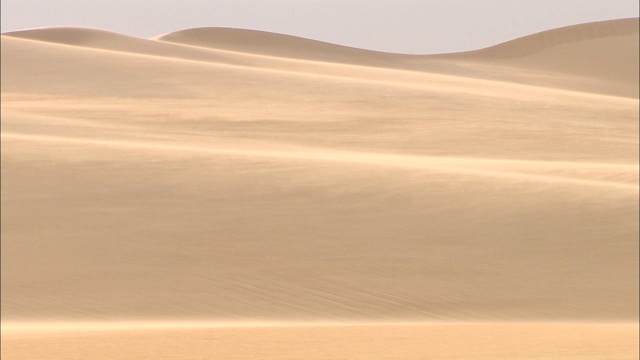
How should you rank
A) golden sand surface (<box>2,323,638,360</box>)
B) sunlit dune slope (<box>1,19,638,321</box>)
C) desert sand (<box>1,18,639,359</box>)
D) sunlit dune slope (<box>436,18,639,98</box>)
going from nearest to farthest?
golden sand surface (<box>2,323,638,360</box>), desert sand (<box>1,18,639,359</box>), sunlit dune slope (<box>1,19,638,321</box>), sunlit dune slope (<box>436,18,639,98</box>)

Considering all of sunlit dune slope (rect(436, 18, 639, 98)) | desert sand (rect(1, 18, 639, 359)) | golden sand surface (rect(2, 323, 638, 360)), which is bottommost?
golden sand surface (rect(2, 323, 638, 360))

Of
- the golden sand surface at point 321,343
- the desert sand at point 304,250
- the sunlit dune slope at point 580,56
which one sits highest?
the sunlit dune slope at point 580,56

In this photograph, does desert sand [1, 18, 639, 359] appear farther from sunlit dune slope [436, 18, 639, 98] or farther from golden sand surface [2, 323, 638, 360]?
sunlit dune slope [436, 18, 639, 98]

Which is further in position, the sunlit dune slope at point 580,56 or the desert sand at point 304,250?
the sunlit dune slope at point 580,56

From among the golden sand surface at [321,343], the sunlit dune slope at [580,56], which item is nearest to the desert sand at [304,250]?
the golden sand surface at [321,343]

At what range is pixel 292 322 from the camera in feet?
36.6

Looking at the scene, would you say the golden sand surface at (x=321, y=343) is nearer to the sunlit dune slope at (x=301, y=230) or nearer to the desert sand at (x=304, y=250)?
the desert sand at (x=304, y=250)

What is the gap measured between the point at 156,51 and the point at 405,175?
104 ft

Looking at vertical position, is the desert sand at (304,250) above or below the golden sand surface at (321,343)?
above

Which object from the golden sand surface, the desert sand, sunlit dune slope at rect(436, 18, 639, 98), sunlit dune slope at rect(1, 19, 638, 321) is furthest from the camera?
sunlit dune slope at rect(436, 18, 639, 98)

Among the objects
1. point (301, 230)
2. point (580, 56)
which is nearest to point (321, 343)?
point (301, 230)

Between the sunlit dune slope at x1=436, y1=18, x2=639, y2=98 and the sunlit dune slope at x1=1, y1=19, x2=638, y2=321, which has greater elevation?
the sunlit dune slope at x1=436, y1=18, x2=639, y2=98

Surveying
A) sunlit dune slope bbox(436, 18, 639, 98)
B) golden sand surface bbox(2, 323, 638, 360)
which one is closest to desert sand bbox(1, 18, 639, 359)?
golden sand surface bbox(2, 323, 638, 360)

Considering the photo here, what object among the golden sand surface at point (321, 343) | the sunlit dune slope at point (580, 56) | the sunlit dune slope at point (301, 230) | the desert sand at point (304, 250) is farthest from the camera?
the sunlit dune slope at point (580, 56)
